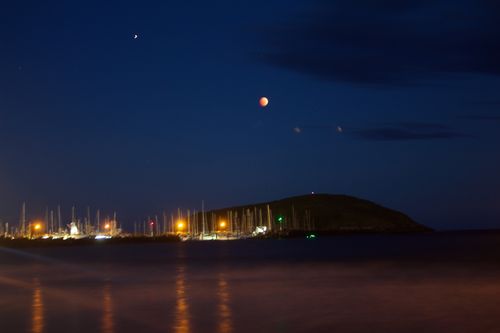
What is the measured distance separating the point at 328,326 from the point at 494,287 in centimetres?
1607

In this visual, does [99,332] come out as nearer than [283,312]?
Yes

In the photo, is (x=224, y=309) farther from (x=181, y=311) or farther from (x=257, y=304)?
(x=257, y=304)

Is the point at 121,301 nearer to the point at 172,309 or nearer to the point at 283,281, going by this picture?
the point at 172,309

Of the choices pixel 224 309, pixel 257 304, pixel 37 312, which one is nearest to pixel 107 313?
pixel 37 312

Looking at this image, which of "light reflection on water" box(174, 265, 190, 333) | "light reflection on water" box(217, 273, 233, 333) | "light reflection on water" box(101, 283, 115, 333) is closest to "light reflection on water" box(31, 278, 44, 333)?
"light reflection on water" box(101, 283, 115, 333)

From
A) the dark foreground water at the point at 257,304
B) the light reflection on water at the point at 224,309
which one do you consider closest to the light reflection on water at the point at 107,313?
the dark foreground water at the point at 257,304

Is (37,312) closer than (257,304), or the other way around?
(37,312)

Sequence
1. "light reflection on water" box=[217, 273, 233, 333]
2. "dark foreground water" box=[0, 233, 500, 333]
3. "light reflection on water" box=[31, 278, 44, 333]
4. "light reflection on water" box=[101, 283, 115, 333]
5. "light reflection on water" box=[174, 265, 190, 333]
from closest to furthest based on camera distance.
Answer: "light reflection on water" box=[101, 283, 115, 333] → "light reflection on water" box=[174, 265, 190, 333] → "light reflection on water" box=[217, 273, 233, 333] → "dark foreground water" box=[0, 233, 500, 333] → "light reflection on water" box=[31, 278, 44, 333]

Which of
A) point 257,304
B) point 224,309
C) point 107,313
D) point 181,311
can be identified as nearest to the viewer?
point 107,313

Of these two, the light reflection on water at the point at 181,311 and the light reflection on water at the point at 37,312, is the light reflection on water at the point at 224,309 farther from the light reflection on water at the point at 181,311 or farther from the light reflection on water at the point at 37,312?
the light reflection on water at the point at 37,312

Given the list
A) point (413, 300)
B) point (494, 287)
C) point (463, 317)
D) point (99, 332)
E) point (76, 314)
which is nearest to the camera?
point (99, 332)

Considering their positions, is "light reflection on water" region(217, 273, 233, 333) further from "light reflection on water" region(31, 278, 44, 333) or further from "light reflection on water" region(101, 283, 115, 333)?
"light reflection on water" region(31, 278, 44, 333)

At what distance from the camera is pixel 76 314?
27500 mm

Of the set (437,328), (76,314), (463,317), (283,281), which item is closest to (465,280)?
(283,281)
